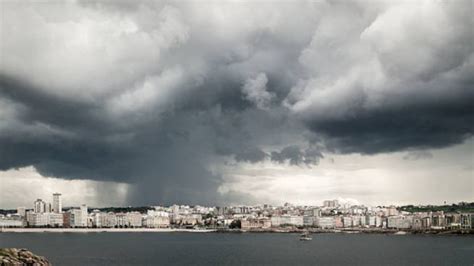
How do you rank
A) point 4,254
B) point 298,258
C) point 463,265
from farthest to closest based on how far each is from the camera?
1. point 298,258
2. point 463,265
3. point 4,254

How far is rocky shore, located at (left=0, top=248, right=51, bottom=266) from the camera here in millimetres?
63203

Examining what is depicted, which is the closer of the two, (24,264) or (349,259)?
(24,264)

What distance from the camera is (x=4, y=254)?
64750mm

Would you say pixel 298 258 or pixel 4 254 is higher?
pixel 4 254

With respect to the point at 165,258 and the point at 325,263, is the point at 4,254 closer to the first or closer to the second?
the point at 165,258

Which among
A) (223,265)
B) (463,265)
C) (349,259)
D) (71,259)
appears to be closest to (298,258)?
(349,259)

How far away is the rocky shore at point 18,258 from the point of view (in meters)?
63.2

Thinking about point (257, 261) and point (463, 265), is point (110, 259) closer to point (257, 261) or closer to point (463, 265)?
point (257, 261)

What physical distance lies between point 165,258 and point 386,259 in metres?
37.5

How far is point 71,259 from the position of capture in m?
97.9

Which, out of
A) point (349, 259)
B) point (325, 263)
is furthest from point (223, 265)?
point (349, 259)

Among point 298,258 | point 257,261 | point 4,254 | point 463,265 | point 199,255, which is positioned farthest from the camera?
point 199,255

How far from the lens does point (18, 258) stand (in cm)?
6556

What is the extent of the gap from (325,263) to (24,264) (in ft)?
155
